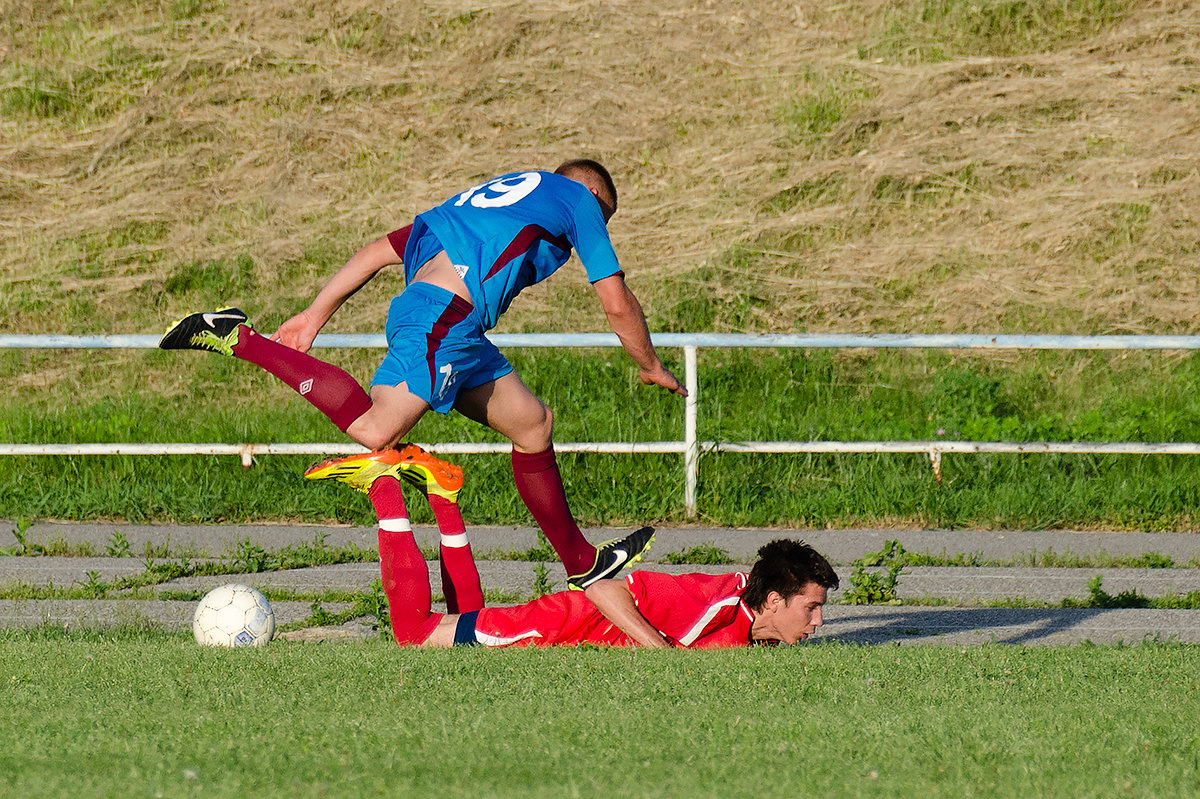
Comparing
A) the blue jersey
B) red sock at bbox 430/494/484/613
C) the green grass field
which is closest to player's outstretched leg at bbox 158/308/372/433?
the blue jersey

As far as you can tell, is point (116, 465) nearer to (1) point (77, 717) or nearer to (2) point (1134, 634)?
(1) point (77, 717)

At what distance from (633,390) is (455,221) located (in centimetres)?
661

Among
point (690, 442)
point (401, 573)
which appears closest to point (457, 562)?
point (401, 573)

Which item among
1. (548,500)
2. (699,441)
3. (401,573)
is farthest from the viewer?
(699,441)

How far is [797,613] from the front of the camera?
5.66 metres

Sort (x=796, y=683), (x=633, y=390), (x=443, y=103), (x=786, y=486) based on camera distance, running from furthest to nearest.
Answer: (x=443, y=103), (x=633, y=390), (x=786, y=486), (x=796, y=683)

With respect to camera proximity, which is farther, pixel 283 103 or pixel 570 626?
pixel 283 103

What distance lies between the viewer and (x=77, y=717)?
4.27m

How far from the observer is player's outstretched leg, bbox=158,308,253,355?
5727 millimetres

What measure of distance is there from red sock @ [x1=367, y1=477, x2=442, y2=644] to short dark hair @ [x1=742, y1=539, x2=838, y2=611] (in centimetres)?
143

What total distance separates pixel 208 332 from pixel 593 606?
201 cm

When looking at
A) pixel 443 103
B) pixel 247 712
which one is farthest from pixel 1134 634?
pixel 443 103

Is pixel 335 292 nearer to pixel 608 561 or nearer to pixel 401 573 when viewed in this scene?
pixel 401 573

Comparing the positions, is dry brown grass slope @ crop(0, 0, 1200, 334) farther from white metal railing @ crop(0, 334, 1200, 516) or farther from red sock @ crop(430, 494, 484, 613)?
red sock @ crop(430, 494, 484, 613)
